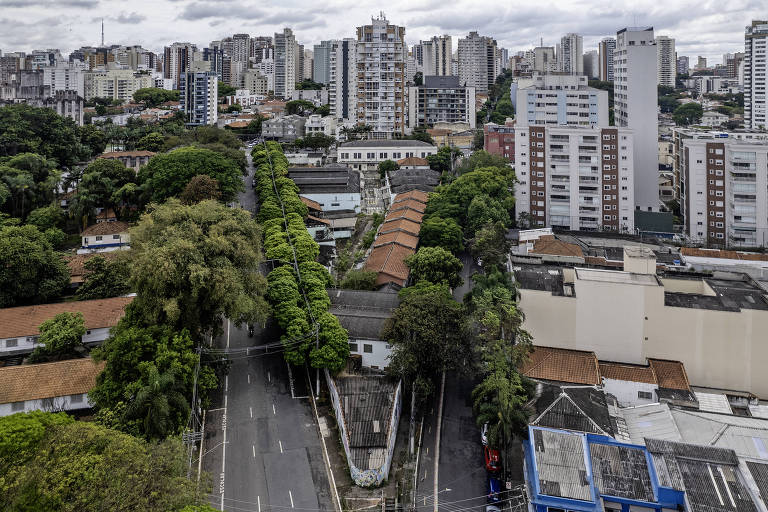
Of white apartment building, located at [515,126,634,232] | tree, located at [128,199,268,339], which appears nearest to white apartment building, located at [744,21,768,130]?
white apartment building, located at [515,126,634,232]

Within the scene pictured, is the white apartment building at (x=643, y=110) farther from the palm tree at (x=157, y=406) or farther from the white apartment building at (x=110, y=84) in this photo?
the white apartment building at (x=110, y=84)

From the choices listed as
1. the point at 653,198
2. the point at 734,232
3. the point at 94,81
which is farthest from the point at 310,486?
the point at 94,81

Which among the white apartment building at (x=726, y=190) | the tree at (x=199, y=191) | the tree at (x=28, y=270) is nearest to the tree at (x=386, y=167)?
the tree at (x=199, y=191)

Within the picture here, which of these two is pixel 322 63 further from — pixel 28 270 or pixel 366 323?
pixel 366 323

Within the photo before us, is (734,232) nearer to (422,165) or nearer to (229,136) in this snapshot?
(422,165)

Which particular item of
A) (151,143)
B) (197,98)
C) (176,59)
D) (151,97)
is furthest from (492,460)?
(176,59)

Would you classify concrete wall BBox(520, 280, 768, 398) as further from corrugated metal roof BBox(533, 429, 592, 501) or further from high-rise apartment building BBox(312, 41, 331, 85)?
high-rise apartment building BBox(312, 41, 331, 85)
